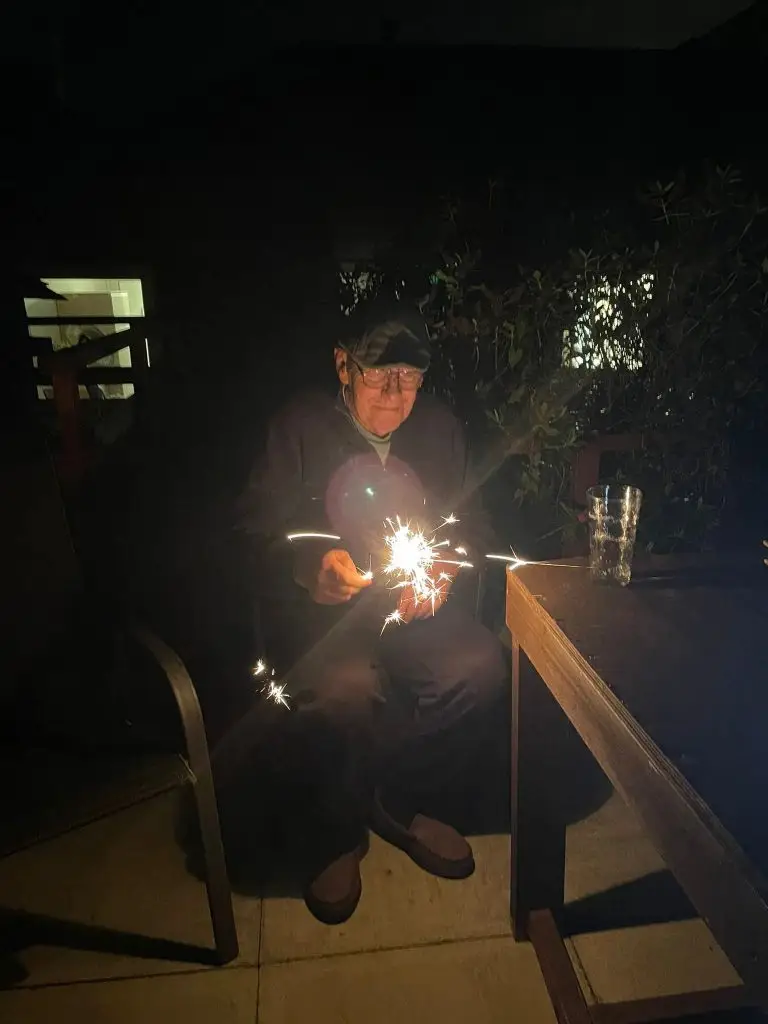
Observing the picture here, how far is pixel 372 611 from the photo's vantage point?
228 centimetres

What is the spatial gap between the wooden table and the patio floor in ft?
0.46

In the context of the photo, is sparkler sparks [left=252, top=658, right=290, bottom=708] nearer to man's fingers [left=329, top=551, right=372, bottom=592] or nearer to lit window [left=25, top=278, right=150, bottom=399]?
man's fingers [left=329, top=551, right=372, bottom=592]

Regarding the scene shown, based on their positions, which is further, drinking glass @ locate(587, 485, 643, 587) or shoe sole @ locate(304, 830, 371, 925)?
shoe sole @ locate(304, 830, 371, 925)

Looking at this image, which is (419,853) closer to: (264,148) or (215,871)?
(215,871)

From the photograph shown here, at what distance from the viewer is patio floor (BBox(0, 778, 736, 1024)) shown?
1.67m

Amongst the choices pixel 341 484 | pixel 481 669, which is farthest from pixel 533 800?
pixel 341 484

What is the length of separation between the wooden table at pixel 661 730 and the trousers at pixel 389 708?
0.45m

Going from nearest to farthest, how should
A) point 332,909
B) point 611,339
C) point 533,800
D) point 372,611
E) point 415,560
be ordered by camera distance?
point 533,800 < point 332,909 < point 415,560 < point 372,611 < point 611,339

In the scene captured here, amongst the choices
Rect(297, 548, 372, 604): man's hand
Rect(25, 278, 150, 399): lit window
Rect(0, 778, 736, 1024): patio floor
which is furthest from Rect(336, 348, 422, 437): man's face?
Rect(25, 278, 150, 399): lit window

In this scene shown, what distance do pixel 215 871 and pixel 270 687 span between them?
1.96ft

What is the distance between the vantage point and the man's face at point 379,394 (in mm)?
2143

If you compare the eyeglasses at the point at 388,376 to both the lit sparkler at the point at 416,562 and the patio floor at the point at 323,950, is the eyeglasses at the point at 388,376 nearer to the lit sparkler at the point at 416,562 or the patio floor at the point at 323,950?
the lit sparkler at the point at 416,562

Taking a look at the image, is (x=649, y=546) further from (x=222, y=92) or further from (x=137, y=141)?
(x=137, y=141)

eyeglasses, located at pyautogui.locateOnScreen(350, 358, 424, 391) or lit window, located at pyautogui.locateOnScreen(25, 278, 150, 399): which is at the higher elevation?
lit window, located at pyautogui.locateOnScreen(25, 278, 150, 399)
